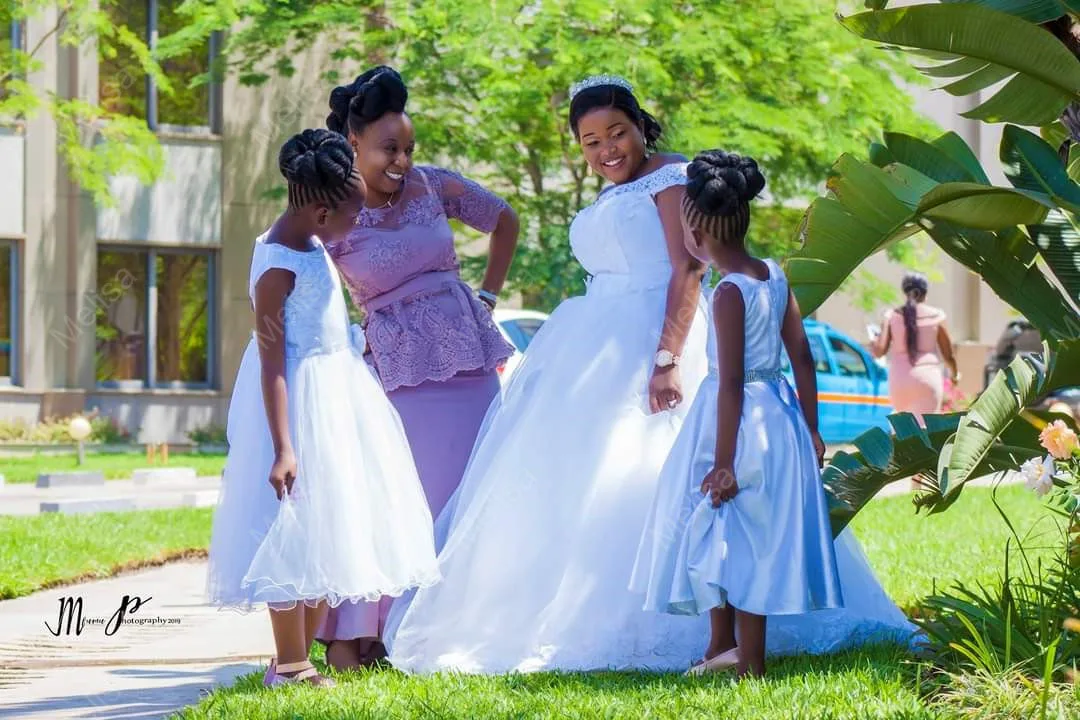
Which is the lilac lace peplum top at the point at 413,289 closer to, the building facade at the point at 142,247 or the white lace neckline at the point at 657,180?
the white lace neckline at the point at 657,180

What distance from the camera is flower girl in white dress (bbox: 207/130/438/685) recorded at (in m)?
5.53

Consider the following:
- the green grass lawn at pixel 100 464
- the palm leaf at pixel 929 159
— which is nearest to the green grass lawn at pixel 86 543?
the palm leaf at pixel 929 159

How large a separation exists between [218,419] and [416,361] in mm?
21083

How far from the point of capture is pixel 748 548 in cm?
562

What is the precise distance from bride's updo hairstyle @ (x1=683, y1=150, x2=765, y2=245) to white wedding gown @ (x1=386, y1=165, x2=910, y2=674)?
450mm

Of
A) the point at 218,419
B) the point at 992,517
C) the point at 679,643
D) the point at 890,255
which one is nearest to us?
the point at 679,643

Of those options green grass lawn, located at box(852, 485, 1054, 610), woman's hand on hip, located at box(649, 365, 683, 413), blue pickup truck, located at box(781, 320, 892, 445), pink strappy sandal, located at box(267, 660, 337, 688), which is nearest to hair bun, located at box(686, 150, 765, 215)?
woman's hand on hip, located at box(649, 365, 683, 413)

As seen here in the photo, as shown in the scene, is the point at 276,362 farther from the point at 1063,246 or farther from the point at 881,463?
the point at 1063,246

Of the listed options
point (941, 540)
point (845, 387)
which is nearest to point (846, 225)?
point (941, 540)

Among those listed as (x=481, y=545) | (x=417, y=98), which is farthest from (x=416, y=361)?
(x=417, y=98)

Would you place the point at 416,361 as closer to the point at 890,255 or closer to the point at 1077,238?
the point at 1077,238

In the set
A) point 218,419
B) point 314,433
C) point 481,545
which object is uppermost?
point 314,433

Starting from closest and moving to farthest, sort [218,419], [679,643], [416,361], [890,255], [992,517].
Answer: [679,643] < [416,361] < [992,517] < [890,255] < [218,419]

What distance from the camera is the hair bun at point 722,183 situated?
5.67 meters
